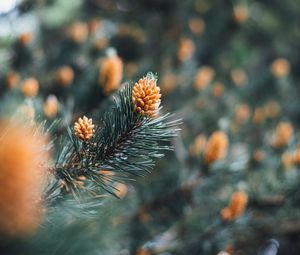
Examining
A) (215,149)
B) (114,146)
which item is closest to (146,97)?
(114,146)

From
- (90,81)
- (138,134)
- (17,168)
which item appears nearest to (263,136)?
(90,81)

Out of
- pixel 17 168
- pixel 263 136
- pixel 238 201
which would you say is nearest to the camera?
pixel 17 168

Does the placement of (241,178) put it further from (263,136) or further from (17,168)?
(17,168)

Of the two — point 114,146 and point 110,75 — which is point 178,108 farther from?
point 114,146

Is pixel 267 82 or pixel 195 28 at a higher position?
pixel 195 28

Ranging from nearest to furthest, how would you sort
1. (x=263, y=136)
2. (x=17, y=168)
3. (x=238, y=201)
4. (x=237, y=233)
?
1. (x=17, y=168)
2. (x=238, y=201)
3. (x=237, y=233)
4. (x=263, y=136)

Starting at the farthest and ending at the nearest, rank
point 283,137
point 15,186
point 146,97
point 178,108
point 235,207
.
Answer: point 178,108
point 283,137
point 235,207
point 146,97
point 15,186

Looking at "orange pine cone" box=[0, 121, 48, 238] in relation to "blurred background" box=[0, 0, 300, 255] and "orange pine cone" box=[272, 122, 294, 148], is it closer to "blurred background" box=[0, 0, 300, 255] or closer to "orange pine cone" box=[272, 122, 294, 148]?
"blurred background" box=[0, 0, 300, 255]
